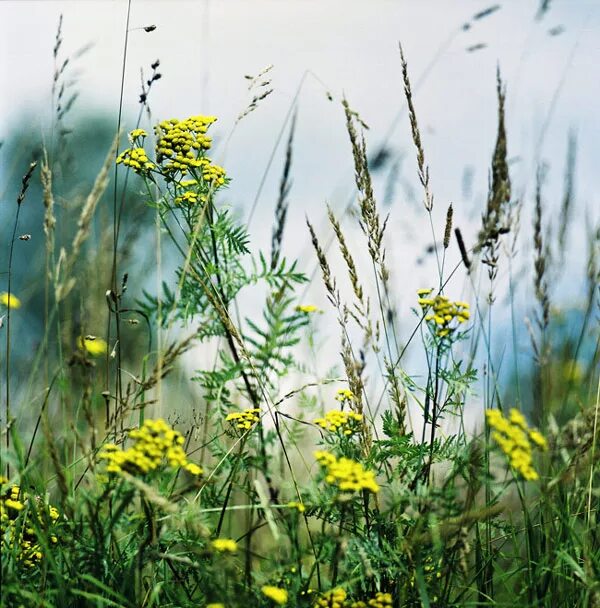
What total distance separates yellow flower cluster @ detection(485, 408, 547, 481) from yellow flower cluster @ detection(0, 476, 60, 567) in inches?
39.5

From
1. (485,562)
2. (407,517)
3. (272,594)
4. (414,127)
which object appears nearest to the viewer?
(272,594)

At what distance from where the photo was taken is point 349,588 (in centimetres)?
179

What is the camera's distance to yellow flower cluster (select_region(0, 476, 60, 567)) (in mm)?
1808

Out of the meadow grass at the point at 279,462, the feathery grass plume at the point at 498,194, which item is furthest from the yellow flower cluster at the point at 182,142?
the feathery grass plume at the point at 498,194

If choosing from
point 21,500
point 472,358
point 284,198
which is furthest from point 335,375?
point 21,500

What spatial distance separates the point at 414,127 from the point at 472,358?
28.1 inches

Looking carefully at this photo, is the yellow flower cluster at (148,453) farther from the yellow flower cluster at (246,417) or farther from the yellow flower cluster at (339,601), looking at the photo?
the yellow flower cluster at (246,417)

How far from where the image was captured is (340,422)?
2.00 m

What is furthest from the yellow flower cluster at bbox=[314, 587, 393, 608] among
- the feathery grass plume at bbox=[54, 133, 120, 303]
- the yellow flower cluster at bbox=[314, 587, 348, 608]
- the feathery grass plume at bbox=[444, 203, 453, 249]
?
the feathery grass plume at bbox=[444, 203, 453, 249]

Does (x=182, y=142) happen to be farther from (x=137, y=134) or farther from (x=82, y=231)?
(x=82, y=231)

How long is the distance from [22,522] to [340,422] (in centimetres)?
85

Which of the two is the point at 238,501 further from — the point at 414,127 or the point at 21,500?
the point at 414,127

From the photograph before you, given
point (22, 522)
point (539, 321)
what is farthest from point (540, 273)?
point (22, 522)

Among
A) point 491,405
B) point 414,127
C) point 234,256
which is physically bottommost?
point 491,405
